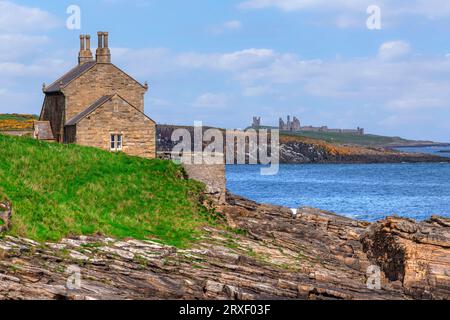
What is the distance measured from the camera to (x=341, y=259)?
3631cm

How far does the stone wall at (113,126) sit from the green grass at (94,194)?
551cm

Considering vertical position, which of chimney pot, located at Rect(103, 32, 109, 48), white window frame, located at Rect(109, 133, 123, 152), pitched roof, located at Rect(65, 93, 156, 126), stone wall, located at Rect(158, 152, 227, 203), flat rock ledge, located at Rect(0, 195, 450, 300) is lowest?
flat rock ledge, located at Rect(0, 195, 450, 300)

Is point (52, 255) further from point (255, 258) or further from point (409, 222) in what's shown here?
point (409, 222)

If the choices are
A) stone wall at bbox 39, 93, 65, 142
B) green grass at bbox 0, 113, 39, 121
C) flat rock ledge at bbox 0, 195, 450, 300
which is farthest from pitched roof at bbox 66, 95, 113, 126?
green grass at bbox 0, 113, 39, 121

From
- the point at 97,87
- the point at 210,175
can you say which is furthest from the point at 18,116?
the point at 210,175

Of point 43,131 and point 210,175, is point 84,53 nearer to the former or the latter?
point 43,131

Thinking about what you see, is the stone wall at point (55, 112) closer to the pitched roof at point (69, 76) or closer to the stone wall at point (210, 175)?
the pitched roof at point (69, 76)

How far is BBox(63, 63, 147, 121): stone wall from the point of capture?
5306 centimetres

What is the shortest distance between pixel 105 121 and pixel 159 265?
23.5 meters

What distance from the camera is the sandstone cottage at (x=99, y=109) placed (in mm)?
49625

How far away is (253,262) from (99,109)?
73.0 ft

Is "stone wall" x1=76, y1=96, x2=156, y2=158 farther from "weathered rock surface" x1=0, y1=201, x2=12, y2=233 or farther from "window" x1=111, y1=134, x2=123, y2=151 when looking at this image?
"weathered rock surface" x1=0, y1=201, x2=12, y2=233
